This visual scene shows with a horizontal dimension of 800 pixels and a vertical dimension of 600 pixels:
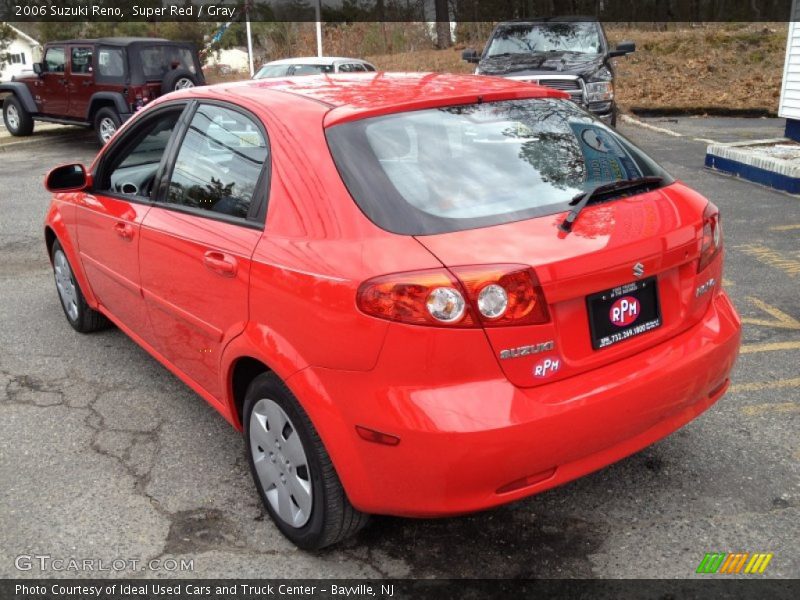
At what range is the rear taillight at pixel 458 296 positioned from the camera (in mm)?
2279

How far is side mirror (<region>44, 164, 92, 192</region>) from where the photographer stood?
429 centimetres

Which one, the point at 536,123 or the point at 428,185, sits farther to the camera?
the point at 536,123

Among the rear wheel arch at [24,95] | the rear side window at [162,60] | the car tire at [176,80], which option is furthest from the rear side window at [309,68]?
the rear wheel arch at [24,95]

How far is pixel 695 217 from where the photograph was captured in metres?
2.80

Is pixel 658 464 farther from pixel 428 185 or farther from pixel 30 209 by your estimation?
pixel 30 209

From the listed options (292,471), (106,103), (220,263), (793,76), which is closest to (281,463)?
(292,471)

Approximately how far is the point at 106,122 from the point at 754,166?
10757 millimetres

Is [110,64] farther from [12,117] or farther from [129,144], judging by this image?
[129,144]

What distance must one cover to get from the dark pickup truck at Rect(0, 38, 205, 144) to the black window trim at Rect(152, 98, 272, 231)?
34.7 feet

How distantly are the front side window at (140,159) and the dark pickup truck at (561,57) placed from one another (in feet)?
23.3

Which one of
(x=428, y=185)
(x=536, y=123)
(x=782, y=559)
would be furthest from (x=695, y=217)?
(x=782, y=559)

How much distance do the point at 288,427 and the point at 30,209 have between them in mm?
7864

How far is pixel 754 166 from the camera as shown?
359 inches

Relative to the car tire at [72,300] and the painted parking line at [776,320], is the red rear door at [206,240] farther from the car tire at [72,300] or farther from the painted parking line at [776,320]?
the painted parking line at [776,320]
